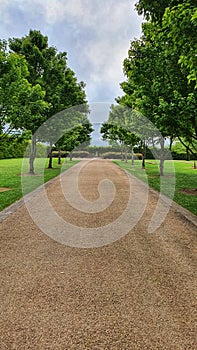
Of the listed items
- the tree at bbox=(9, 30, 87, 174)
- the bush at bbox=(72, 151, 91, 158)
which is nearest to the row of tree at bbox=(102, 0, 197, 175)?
the tree at bbox=(9, 30, 87, 174)

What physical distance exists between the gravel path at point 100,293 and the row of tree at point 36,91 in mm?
8170

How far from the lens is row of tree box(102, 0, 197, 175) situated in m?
5.51

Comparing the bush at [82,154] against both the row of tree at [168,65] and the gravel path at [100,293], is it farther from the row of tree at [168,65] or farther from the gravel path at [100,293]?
the gravel path at [100,293]

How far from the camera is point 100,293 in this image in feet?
10.1

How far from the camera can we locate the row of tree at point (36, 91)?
1134 centimetres

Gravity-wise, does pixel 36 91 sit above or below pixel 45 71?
below

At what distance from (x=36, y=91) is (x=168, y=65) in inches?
292

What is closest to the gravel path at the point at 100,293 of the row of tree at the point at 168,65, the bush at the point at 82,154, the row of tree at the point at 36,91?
the row of tree at the point at 168,65

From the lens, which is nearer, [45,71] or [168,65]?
[168,65]

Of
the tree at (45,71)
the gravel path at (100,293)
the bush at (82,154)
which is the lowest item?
the gravel path at (100,293)

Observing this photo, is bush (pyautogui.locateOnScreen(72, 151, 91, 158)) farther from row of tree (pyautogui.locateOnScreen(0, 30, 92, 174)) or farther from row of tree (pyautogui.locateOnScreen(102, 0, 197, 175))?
row of tree (pyautogui.locateOnScreen(102, 0, 197, 175))

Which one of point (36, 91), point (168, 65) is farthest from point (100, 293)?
point (36, 91)

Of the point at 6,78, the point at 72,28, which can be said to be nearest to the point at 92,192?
the point at 6,78

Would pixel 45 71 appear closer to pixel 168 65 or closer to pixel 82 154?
pixel 168 65
